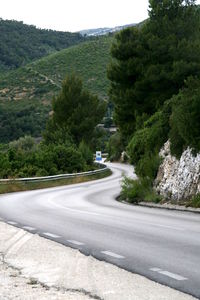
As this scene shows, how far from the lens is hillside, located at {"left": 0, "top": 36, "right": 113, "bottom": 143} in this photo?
108 m

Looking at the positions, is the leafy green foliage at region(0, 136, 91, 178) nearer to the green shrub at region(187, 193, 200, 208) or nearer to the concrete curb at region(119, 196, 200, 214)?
the concrete curb at region(119, 196, 200, 214)

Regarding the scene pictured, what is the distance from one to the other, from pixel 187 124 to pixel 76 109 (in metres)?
37.6

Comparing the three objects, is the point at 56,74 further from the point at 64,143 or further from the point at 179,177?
the point at 179,177

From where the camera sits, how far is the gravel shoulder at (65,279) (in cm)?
625

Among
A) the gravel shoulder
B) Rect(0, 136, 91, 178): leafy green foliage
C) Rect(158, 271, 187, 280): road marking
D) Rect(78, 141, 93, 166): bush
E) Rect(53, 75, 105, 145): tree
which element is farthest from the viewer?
Rect(53, 75, 105, 145): tree

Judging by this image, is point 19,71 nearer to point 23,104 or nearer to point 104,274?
point 23,104

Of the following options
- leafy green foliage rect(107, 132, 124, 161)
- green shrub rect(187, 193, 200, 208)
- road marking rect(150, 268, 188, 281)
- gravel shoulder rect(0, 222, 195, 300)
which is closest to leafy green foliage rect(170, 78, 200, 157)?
green shrub rect(187, 193, 200, 208)

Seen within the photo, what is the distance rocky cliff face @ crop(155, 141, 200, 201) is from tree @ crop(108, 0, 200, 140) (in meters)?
12.6

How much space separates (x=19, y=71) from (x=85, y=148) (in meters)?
101

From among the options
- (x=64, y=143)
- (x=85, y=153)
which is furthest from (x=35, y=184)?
(x=85, y=153)

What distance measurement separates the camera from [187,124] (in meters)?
19.8

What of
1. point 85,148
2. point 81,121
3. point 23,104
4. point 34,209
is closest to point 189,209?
point 34,209

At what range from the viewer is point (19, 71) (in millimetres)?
147375

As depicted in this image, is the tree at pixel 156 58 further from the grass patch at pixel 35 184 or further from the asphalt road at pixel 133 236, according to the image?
the asphalt road at pixel 133 236
